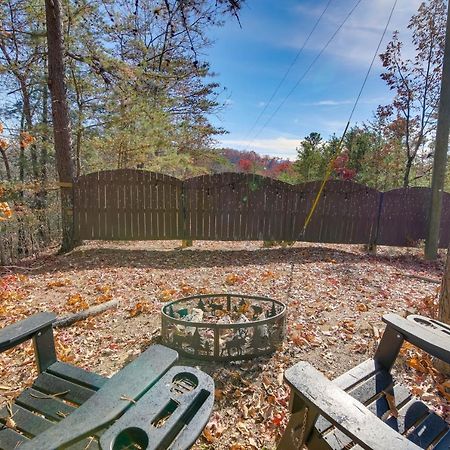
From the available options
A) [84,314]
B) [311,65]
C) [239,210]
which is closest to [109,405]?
[84,314]

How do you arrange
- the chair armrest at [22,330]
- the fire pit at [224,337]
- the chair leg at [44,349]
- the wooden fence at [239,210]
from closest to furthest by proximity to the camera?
the chair armrest at [22,330], the chair leg at [44,349], the fire pit at [224,337], the wooden fence at [239,210]

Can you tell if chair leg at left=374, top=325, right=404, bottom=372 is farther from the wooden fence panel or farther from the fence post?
the wooden fence panel

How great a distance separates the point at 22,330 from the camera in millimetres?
1209

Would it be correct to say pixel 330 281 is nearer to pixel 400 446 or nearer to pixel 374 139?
pixel 400 446

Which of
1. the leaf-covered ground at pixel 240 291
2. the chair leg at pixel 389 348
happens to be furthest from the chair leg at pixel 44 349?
the chair leg at pixel 389 348

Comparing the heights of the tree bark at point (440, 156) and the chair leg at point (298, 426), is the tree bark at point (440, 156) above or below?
above

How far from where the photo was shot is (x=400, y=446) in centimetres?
73

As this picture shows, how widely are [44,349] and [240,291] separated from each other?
2473 millimetres

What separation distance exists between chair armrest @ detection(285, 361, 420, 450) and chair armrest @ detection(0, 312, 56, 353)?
1.08 meters

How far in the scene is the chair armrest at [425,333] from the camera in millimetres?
1109

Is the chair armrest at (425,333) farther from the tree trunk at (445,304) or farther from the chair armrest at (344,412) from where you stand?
the tree trunk at (445,304)

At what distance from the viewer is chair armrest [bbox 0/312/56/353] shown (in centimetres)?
114

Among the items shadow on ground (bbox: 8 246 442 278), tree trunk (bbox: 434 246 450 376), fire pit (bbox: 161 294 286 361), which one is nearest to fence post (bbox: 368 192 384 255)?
shadow on ground (bbox: 8 246 442 278)

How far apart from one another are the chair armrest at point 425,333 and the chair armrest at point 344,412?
0.48 metres
